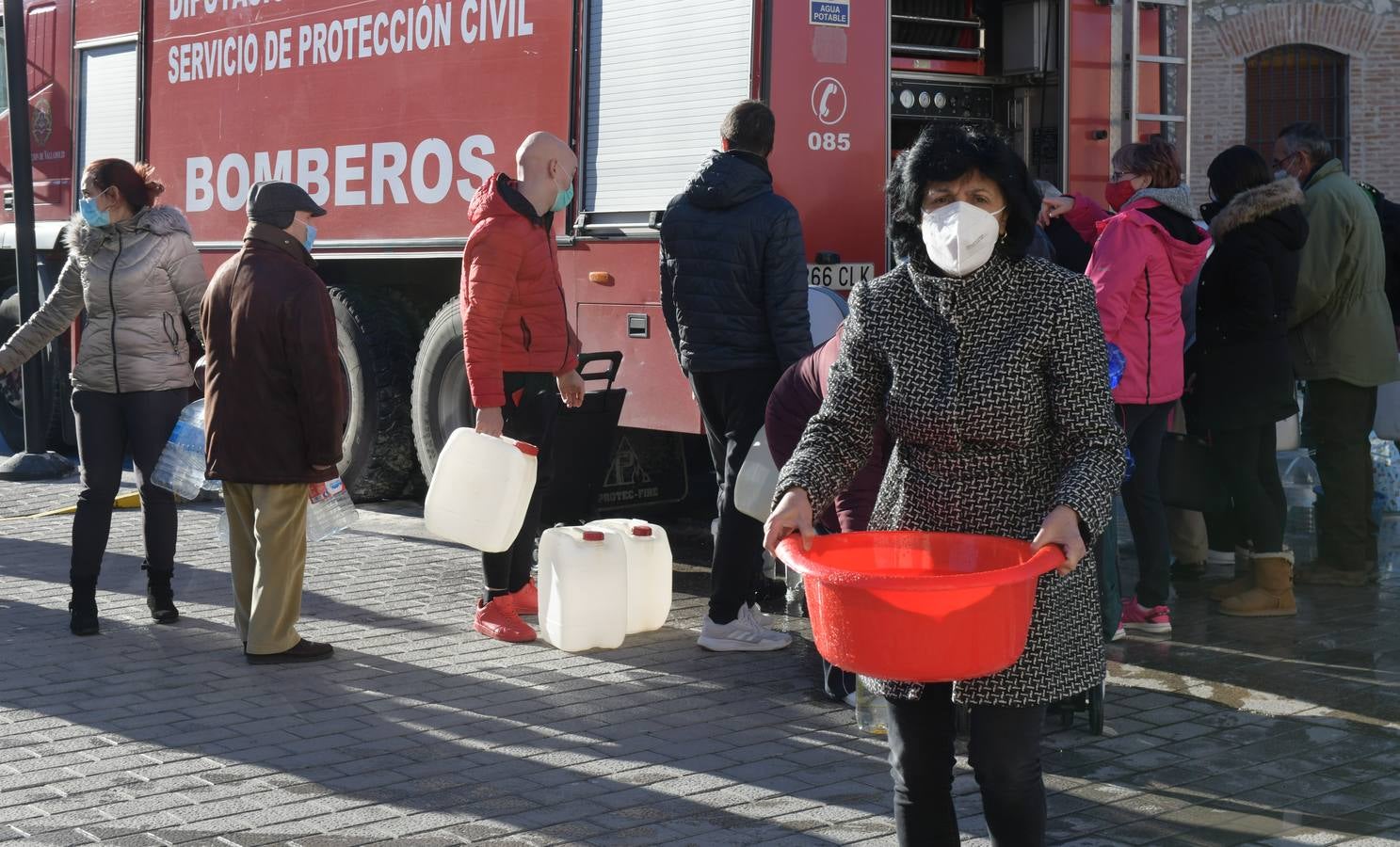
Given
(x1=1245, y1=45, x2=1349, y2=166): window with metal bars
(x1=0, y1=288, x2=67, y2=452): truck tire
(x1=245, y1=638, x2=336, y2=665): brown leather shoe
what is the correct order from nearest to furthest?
(x1=245, y1=638, x2=336, y2=665): brown leather shoe, (x1=0, y1=288, x2=67, y2=452): truck tire, (x1=1245, y1=45, x2=1349, y2=166): window with metal bars

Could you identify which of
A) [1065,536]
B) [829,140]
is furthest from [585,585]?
[1065,536]

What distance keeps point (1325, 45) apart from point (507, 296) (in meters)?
19.1

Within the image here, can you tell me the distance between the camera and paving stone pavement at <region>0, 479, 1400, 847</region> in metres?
4.46

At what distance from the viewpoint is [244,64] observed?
406 inches

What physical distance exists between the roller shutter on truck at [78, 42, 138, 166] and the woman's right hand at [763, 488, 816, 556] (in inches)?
346

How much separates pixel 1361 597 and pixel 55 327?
18.7 feet

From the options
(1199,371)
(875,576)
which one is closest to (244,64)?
(1199,371)

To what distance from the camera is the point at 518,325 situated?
21.4ft

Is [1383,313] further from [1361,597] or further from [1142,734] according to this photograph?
[1142,734]

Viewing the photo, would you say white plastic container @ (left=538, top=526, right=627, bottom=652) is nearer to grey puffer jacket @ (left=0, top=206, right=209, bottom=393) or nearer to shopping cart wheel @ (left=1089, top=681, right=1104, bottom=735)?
grey puffer jacket @ (left=0, top=206, right=209, bottom=393)

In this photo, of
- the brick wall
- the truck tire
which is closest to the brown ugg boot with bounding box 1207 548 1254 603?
the truck tire

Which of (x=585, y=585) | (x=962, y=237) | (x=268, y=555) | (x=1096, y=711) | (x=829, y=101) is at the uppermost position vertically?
(x=829, y=101)

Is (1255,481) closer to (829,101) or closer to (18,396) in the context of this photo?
(829,101)

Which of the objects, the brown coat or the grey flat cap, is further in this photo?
the grey flat cap
